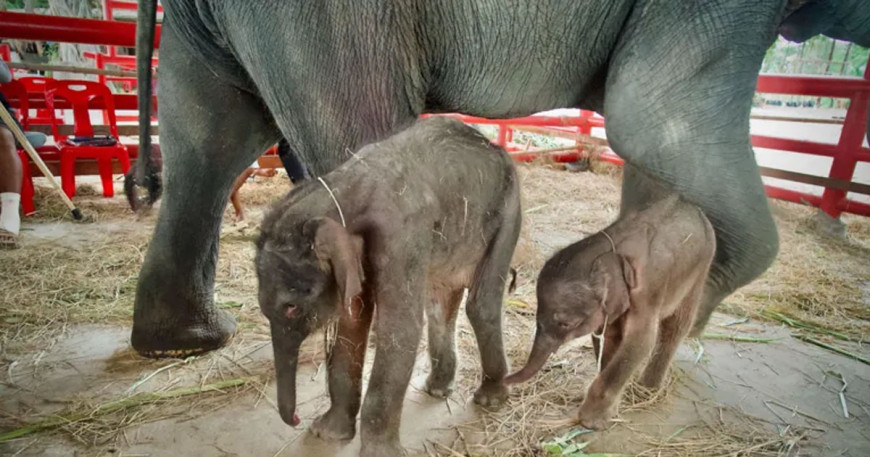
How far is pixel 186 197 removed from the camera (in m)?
2.30

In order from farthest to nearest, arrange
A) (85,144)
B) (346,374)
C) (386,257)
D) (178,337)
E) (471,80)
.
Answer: (85,144) → (178,337) → (471,80) → (346,374) → (386,257)

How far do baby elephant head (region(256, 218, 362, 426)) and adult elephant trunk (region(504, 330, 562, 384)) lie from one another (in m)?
0.67

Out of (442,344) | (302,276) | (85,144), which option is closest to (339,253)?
(302,276)

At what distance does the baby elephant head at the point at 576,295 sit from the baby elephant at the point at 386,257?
0.62 feet

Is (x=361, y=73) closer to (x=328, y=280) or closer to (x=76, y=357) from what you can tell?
(x=328, y=280)

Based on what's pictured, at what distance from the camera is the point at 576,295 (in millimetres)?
1836

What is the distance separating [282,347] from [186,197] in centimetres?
105

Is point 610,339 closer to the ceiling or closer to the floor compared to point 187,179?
closer to the floor

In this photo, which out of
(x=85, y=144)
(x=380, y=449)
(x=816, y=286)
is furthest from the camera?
(x=85, y=144)

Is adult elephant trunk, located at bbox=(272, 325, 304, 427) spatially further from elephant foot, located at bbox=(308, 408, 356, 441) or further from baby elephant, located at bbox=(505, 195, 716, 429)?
baby elephant, located at bbox=(505, 195, 716, 429)

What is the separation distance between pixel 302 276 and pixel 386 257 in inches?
9.2

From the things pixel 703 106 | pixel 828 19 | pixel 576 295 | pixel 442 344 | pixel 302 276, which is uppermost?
pixel 828 19

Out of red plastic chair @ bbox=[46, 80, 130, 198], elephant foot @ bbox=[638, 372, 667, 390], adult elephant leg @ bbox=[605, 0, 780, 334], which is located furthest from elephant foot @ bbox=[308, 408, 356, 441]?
red plastic chair @ bbox=[46, 80, 130, 198]

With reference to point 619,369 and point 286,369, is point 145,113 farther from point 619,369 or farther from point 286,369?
point 619,369
